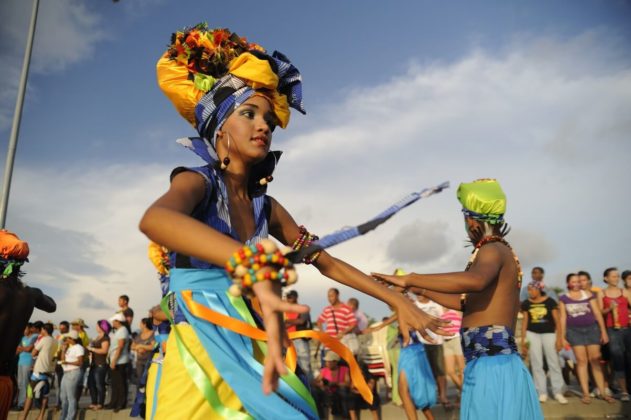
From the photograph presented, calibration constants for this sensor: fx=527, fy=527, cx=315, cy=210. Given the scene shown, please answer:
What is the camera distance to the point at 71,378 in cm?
1038

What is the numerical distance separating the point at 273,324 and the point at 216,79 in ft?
5.29

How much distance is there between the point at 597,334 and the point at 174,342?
356 inches

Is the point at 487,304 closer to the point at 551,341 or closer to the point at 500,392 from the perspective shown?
the point at 500,392

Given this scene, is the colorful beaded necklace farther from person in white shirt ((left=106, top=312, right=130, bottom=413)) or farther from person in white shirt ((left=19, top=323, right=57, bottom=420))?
person in white shirt ((left=19, top=323, right=57, bottom=420))

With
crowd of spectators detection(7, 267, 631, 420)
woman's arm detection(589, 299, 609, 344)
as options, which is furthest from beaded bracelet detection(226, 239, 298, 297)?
woman's arm detection(589, 299, 609, 344)

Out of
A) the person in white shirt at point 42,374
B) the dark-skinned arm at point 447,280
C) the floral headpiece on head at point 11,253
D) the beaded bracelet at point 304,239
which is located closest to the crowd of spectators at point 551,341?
the floral headpiece on head at point 11,253

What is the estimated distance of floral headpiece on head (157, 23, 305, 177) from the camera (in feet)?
7.84

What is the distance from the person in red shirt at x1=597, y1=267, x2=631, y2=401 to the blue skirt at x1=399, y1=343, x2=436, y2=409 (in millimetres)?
3534

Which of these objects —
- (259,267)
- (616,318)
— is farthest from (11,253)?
(616,318)

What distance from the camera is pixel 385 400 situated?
450 inches

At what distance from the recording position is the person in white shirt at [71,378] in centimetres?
1025

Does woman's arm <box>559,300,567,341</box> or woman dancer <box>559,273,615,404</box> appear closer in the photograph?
woman dancer <box>559,273,615,404</box>

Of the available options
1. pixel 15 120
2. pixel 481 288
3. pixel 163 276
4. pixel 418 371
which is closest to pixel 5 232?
pixel 163 276

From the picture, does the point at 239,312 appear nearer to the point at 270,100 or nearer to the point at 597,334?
the point at 270,100
